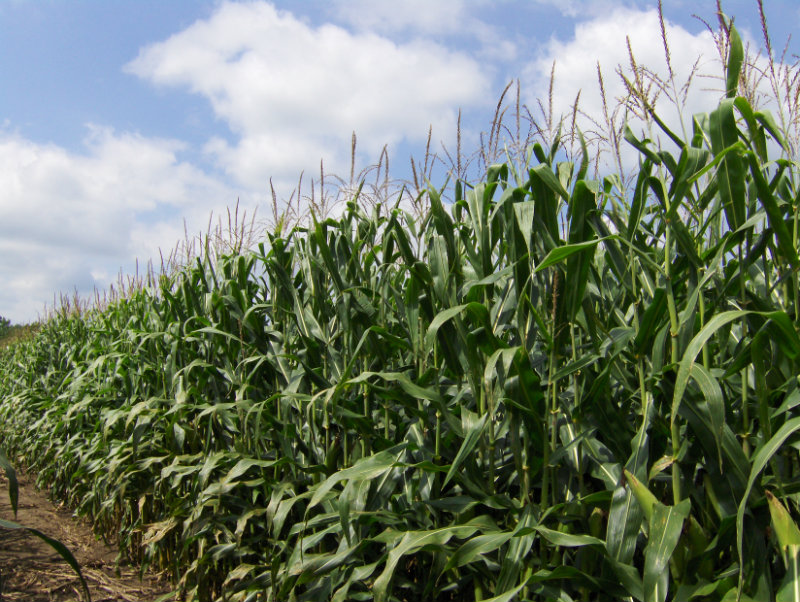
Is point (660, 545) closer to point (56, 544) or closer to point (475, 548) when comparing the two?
point (475, 548)

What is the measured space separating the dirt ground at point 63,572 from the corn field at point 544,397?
0.72 metres

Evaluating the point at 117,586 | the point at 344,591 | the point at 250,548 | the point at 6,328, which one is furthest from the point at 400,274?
the point at 6,328

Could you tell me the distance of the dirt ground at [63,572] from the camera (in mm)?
3252

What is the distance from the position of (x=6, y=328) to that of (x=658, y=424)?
86.7 feet

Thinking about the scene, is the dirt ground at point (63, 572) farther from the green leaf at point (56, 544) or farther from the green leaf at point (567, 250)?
the green leaf at point (567, 250)

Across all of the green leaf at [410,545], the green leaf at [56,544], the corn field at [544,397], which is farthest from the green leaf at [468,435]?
the green leaf at [56,544]

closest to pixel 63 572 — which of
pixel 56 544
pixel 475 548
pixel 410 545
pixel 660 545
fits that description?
pixel 56 544

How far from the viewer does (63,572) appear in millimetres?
3619

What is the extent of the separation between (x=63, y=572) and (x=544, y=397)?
3325 mm

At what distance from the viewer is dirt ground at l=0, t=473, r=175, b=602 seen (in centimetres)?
325

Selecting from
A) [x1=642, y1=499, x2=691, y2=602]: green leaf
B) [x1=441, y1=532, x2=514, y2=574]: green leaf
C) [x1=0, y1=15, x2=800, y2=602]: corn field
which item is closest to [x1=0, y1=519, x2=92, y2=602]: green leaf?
[x1=0, y1=15, x2=800, y2=602]: corn field

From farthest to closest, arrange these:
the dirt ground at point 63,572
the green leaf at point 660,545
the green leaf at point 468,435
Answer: the dirt ground at point 63,572 < the green leaf at point 468,435 < the green leaf at point 660,545

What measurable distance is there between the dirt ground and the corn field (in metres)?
0.72

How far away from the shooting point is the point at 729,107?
1485mm
